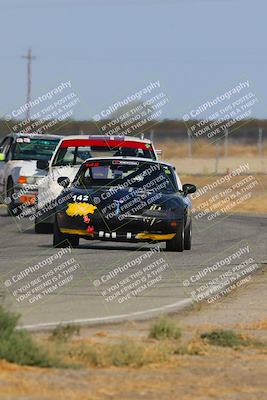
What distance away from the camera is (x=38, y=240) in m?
22.8

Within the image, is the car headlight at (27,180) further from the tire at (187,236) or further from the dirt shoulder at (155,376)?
the dirt shoulder at (155,376)

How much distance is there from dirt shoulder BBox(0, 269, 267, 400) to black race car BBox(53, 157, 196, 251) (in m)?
7.80

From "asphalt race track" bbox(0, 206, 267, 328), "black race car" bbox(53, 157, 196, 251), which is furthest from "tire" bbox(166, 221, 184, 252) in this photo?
"asphalt race track" bbox(0, 206, 267, 328)

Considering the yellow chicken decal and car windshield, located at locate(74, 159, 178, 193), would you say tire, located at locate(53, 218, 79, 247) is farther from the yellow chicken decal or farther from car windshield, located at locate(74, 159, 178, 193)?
car windshield, located at locate(74, 159, 178, 193)

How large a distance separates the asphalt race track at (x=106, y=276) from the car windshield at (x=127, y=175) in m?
1.01

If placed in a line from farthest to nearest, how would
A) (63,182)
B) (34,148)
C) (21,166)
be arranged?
(34,148)
(21,166)
(63,182)

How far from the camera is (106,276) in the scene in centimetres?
1647

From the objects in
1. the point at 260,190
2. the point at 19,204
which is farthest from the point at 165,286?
the point at 260,190

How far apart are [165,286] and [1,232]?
9558 mm

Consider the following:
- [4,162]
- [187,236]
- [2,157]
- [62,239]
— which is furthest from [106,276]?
[4,162]

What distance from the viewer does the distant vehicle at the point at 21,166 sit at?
29.0 metres

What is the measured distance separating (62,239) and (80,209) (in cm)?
85

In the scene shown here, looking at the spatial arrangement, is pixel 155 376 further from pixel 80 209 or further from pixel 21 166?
pixel 21 166

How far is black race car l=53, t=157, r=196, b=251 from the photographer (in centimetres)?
2005
